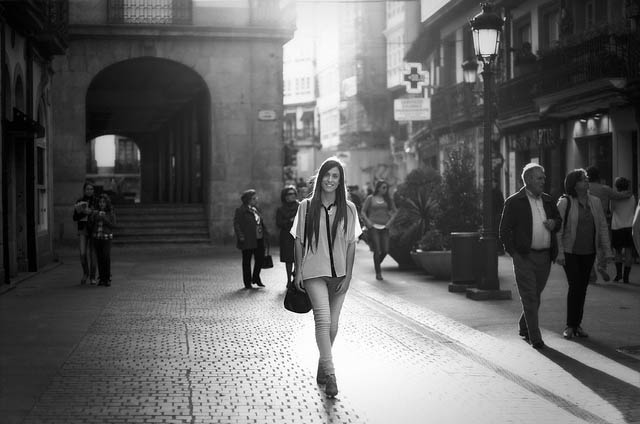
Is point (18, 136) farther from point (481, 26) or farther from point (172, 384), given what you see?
point (172, 384)

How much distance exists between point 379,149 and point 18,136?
57.9 metres

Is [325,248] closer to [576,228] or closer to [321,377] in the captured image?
[321,377]

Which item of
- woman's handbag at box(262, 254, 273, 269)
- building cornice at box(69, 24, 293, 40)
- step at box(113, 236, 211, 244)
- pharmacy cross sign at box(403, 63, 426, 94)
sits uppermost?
building cornice at box(69, 24, 293, 40)

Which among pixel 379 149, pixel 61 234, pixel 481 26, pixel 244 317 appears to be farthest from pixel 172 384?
pixel 379 149

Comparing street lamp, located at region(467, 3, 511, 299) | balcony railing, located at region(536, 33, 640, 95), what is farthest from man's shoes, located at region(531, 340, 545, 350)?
balcony railing, located at region(536, 33, 640, 95)

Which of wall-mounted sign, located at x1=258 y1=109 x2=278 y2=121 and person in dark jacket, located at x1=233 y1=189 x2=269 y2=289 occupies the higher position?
wall-mounted sign, located at x1=258 y1=109 x2=278 y2=121

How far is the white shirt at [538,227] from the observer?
9.94 metres

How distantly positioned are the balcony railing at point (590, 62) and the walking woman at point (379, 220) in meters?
5.77

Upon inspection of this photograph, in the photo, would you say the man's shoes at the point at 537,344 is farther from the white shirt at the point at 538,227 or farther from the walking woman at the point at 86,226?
the walking woman at the point at 86,226

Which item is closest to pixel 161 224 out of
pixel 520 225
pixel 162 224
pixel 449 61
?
pixel 162 224

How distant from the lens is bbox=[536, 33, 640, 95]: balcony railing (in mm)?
20797

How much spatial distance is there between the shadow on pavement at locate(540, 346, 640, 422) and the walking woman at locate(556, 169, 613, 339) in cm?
112

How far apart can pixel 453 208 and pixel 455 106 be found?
1889cm

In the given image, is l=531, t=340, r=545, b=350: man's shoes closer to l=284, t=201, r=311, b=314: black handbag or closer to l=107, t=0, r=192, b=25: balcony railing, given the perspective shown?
l=284, t=201, r=311, b=314: black handbag
